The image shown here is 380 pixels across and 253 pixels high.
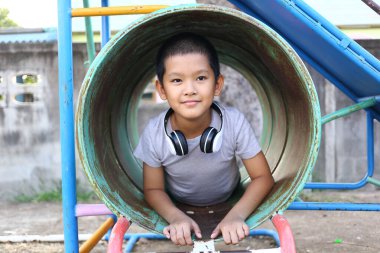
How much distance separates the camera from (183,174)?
99.0 inches

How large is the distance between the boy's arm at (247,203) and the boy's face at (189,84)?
412 millimetres

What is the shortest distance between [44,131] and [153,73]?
287cm

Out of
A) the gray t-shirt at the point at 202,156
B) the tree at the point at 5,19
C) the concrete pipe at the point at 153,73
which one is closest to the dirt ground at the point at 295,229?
the concrete pipe at the point at 153,73

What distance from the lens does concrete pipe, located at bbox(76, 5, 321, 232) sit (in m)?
1.86

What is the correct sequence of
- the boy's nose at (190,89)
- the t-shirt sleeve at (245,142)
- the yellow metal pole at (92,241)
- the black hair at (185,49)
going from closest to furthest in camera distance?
the boy's nose at (190,89)
the black hair at (185,49)
the t-shirt sleeve at (245,142)
the yellow metal pole at (92,241)

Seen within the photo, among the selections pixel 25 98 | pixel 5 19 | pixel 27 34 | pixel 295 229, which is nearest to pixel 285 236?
pixel 295 229

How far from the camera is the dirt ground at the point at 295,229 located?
12.0 feet

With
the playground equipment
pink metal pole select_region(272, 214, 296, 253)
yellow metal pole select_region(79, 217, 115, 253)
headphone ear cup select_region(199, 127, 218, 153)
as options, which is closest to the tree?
the playground equipment

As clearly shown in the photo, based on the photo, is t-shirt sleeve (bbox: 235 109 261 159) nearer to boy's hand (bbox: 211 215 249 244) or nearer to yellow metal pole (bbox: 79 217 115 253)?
boy's hand (bbox: 211 215 249 244)

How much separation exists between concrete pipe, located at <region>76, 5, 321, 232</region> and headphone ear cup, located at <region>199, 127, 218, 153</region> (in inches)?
14.3

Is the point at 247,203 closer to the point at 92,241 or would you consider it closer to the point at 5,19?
the point at 92,241

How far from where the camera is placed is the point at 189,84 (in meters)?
2.15

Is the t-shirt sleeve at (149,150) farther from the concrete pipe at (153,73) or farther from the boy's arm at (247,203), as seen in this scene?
the boy's arm at (247,203)

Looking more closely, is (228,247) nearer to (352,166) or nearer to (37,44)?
(352,166)
